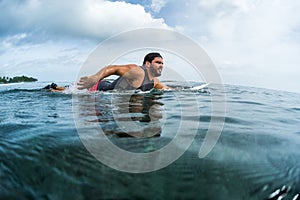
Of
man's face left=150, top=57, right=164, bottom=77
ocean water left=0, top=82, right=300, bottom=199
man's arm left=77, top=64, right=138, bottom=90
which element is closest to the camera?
ocean water left=0, top=82, right=300, bottom=199

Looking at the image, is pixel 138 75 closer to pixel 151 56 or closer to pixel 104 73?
pixel 151 56

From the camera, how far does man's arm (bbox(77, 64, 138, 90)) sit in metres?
5.59

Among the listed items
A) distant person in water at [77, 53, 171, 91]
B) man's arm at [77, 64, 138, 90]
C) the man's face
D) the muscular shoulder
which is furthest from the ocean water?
the man's face

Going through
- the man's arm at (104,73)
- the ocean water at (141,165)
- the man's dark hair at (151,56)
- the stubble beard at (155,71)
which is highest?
the man's dark hair at (151,56)

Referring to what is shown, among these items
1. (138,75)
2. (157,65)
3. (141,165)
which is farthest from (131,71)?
(141,165)

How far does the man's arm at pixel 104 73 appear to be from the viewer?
5.59 m

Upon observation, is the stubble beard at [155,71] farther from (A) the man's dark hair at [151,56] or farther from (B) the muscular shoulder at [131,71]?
(B) the muscular shoulder at [131,71]

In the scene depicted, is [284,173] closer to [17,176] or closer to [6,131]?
[17,176]

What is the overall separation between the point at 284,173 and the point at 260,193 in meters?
0.36

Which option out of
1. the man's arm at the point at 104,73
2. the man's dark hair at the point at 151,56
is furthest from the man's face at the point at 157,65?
the man's arm at the point at 104,73

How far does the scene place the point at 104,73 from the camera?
19.3ft

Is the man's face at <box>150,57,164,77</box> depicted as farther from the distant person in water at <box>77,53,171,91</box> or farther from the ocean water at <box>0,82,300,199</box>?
the ocean water at <box>0,82,300,199</box>

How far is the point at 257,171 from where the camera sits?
1.60m

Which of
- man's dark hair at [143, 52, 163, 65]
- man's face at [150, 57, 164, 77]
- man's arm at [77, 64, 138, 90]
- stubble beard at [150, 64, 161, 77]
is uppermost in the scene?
man's dark hair at [143, 52, 163, 65]
